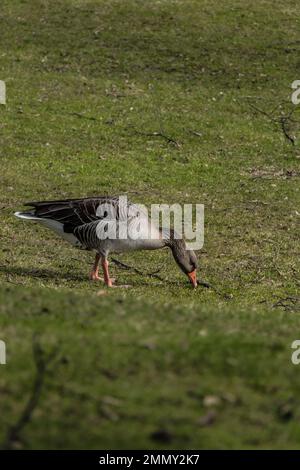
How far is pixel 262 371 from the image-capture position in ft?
24.5

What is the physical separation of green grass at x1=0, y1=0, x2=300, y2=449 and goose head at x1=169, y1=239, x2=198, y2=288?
0.23m

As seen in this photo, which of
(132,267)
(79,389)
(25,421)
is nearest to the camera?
(25,421)

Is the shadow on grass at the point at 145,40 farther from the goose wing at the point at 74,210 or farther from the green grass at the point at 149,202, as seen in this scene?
the goose wing at the point at 74,210

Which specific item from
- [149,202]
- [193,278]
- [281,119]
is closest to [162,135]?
[281,119]

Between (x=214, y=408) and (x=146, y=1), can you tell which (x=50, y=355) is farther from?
(x=146, y=1)

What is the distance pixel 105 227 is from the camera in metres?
13.9

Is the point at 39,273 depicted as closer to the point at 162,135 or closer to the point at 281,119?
the point at 162,135

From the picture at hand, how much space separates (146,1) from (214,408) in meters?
27.8

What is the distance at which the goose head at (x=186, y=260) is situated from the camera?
47.3ft

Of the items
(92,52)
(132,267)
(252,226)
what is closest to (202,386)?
(132,267)

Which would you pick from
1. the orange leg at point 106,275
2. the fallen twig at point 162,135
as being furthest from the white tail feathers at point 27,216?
the fallen twig at point 162,135

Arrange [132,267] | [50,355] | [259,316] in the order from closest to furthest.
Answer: [50,355], [259,316], [132,267]

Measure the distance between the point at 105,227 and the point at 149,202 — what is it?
562 cm

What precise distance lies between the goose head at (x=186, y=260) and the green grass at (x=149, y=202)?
23 cm
